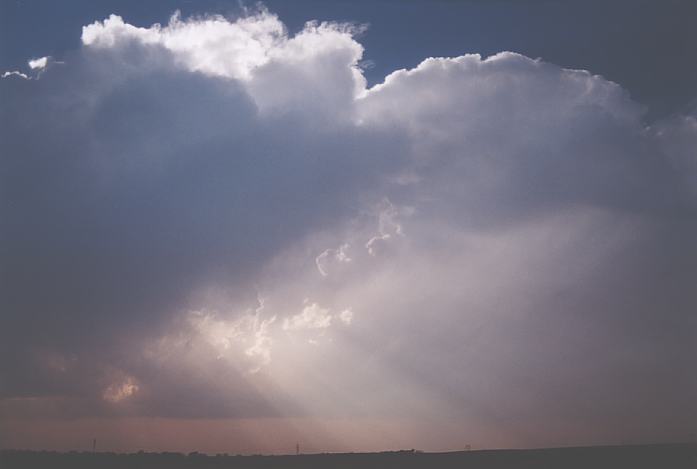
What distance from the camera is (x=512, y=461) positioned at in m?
99.9

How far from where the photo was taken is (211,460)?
11200 cm

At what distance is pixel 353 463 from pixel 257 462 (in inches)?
658

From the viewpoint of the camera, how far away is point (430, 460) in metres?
103

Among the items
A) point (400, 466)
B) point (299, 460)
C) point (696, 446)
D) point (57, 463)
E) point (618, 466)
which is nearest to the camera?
point (618, 466)

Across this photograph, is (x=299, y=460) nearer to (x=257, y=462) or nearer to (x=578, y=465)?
(x=257, y=462)

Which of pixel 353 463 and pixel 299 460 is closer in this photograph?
pixel 353 463

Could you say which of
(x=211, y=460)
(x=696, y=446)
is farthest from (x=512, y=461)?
(x=211, y=460)

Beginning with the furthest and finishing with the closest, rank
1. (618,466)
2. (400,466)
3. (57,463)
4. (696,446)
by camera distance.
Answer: (696,446) < (57,463) < (400,466) < (618,466)

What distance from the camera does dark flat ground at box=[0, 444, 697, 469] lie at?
93.8 m

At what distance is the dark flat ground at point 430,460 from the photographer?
93750mm

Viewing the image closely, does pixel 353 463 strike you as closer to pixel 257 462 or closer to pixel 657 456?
pixel 257 462

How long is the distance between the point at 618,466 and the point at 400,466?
30476 mm

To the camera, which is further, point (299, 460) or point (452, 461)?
point (299, 460)

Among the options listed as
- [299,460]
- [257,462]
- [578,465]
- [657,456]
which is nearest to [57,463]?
[257,462]
